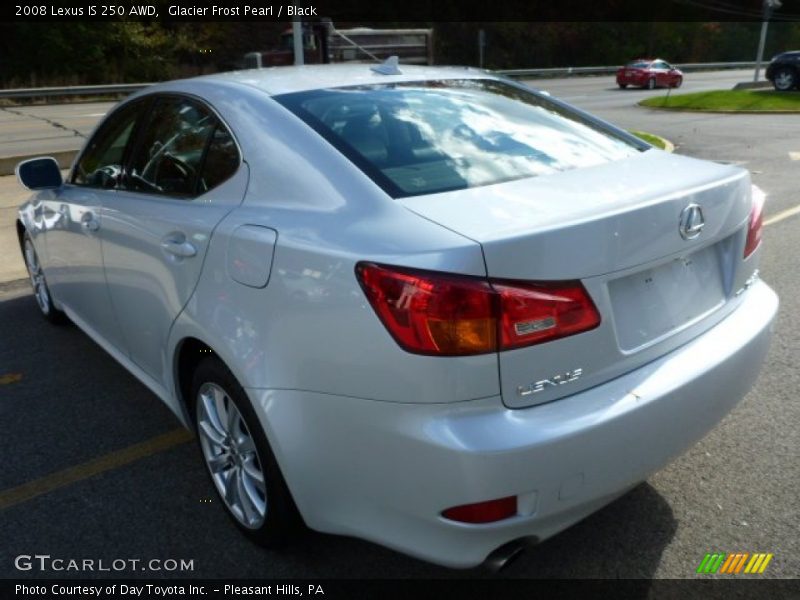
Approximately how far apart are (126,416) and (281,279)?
1.91 m

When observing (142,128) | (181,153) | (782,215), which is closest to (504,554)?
(181,153)

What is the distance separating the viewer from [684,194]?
90.1 inches

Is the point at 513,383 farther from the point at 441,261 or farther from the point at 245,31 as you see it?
the point at 245,31

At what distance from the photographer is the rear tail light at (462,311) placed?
75.0 inches

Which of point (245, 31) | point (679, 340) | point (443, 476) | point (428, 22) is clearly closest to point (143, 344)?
point (443, 476)

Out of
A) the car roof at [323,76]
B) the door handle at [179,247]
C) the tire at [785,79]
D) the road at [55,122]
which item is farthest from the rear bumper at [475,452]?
the tire at [785,79]

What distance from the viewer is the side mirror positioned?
4023 millimetres

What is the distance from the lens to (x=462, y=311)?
191 centimetres

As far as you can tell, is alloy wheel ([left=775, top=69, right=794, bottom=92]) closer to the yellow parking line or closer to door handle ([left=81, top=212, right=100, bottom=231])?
door handle ([left=81, top=212, right=100, bottom=231])

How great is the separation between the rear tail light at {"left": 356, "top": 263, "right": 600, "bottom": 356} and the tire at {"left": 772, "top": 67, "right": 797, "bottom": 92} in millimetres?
28256

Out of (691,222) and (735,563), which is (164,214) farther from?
(735,563)

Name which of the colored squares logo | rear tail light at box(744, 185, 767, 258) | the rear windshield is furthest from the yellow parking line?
rear tail light at box(744, 185, 767, 258)

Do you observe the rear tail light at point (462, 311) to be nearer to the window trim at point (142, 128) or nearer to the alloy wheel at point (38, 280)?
the window trim at point (142, 128)

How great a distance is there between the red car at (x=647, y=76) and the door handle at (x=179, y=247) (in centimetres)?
3429
